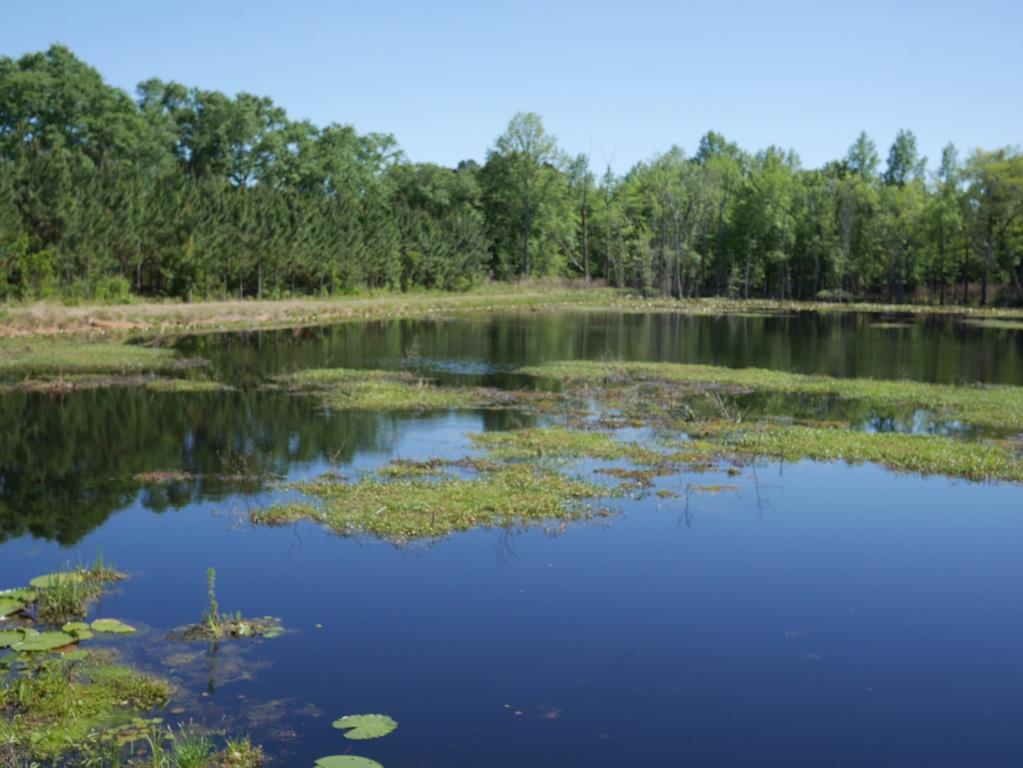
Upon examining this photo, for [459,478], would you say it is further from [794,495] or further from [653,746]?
[653,746]

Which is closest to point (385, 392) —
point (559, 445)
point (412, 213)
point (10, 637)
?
point (559, 445)

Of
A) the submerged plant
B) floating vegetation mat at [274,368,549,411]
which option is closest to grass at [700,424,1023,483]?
floating vegetation mat at [274,368,549,411]

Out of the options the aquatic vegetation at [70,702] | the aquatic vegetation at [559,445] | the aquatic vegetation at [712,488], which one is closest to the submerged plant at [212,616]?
the aquatic vegetation at [70,702]

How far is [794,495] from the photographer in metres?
20.9

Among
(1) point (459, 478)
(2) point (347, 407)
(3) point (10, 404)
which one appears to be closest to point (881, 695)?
(1) point (459, 478)

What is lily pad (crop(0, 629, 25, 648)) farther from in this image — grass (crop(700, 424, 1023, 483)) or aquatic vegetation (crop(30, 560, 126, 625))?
grass (crop(700, 424, 1023, 483))

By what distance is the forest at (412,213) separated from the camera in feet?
196

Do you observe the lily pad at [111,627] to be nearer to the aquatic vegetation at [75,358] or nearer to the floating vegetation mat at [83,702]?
the floating vegetation mat at [83,702]

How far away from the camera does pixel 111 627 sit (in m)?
12.8

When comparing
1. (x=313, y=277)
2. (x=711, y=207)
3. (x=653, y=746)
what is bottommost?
(x=653, y=746)

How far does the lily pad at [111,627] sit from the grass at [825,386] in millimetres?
23907

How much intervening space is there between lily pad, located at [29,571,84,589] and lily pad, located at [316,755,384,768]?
5965 millimetres

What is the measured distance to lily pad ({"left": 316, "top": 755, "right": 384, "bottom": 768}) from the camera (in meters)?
9.65

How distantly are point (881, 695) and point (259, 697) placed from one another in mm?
7125
